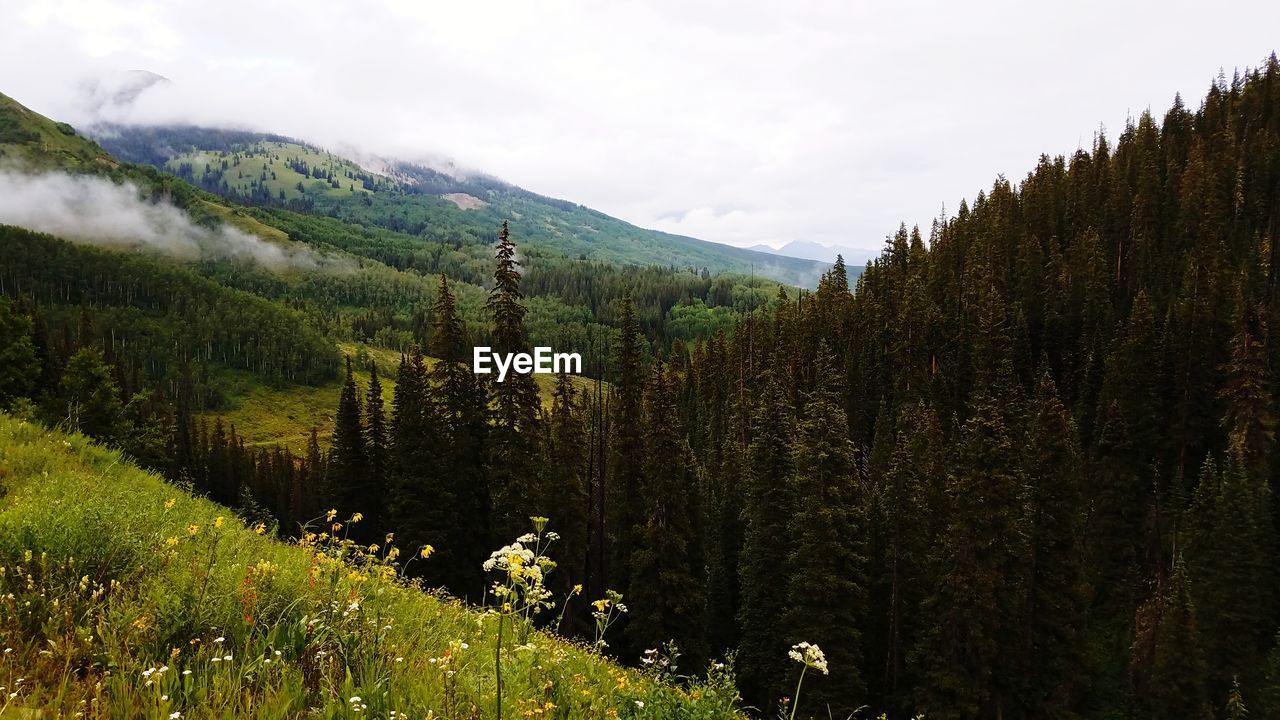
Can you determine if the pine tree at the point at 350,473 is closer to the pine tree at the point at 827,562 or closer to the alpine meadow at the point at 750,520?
the alpine meadow at the point at 750,520

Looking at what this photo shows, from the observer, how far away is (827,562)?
28719 mm

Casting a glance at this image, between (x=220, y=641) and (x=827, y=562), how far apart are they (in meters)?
28.6

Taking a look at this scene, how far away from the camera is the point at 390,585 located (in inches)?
291

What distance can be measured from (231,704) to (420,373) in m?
32.5

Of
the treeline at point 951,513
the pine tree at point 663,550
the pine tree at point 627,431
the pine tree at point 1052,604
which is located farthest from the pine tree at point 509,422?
the pine tree at point 1052,604

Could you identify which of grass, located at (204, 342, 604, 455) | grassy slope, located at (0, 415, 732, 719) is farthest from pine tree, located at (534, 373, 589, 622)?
grass, located at (204, 342, 604, 455)

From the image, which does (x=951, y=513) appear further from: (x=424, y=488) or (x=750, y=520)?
(x=424, y=488)

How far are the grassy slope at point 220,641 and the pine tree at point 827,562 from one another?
23746 mm

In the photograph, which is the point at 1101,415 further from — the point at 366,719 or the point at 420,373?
the point at 366,719

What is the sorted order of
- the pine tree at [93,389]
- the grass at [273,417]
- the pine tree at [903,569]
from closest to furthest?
1. the pine tree at [903,569]
2. the pine tree at [93,389]
3. the grass at [273,417]

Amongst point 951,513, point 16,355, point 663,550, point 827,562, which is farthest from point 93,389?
point 951,513

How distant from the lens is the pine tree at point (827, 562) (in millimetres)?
27828

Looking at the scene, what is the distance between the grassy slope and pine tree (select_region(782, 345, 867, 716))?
23746 millimetres

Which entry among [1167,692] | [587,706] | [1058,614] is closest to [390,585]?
[587,706]
